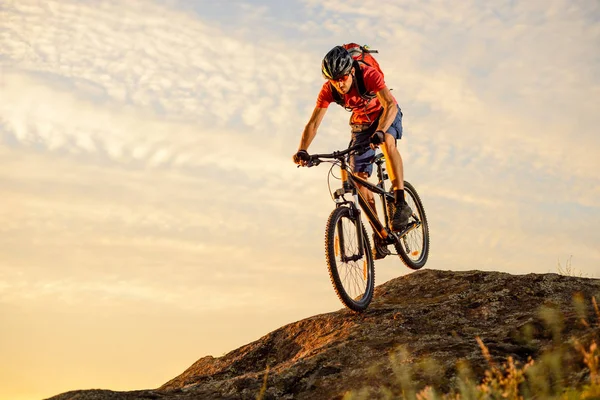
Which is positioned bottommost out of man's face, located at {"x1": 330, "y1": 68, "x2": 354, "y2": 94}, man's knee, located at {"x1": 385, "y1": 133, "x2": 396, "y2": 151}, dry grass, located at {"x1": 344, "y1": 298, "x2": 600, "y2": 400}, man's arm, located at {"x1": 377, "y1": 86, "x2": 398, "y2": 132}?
dry grass, located at {"x1": 344, "y1": 298, "x2": 600, "y2": 400}

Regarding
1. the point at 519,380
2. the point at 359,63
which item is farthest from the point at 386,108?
the point at 519,380

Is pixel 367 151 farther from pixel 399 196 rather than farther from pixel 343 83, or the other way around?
pixel 343 83

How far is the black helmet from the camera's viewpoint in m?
8.29

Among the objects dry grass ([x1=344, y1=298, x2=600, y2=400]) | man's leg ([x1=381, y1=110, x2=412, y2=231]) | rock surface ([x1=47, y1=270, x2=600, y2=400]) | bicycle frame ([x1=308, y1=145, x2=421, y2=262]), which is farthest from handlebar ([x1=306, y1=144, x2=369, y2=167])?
dry grass ([x1=344, y1=298, x2=600, y2=400])

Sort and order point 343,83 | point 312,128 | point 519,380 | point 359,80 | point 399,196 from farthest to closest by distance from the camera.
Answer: point 399,196 < point 312,128 < point 359,80 < point 343,83 < point 519,380

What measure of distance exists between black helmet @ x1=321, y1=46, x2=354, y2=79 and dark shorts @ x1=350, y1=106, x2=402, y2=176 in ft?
4.57

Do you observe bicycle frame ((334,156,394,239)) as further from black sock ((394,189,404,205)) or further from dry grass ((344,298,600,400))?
dry grass ((344,298,600,400))

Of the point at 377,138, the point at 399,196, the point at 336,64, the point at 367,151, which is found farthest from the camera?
the point at 367,151

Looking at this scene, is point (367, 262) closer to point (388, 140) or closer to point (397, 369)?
point (388, 140)

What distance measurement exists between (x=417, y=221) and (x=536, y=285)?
3679mm

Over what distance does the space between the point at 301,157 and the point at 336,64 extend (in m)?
1.23

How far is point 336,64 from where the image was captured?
828cm

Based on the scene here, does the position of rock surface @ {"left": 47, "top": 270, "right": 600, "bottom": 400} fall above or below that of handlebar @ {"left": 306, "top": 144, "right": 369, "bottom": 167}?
below

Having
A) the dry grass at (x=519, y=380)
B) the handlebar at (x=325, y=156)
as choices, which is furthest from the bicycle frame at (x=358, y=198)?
the dry grass at (x=519, y=380)
